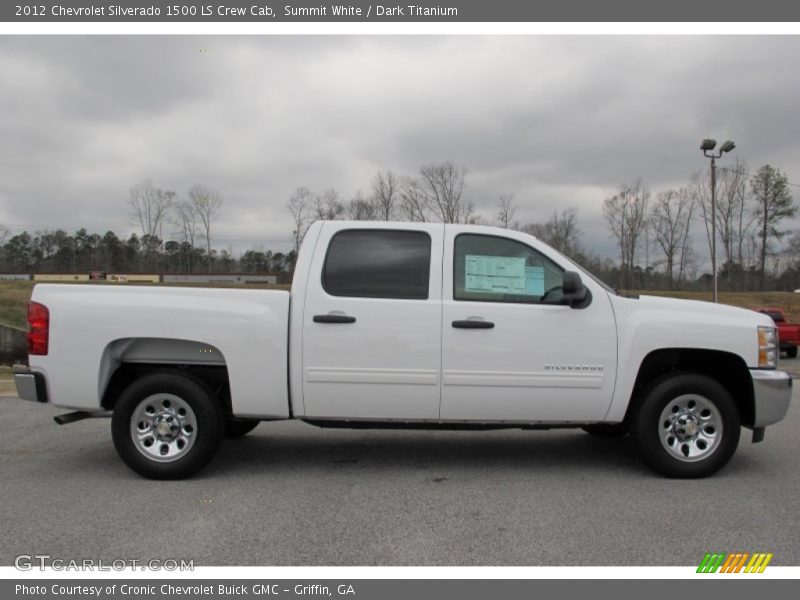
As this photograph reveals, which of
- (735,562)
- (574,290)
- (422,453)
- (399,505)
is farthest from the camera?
(422,453)

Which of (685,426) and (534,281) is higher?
(534,281)

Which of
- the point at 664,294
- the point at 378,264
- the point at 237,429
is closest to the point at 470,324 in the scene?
the point at 378,264

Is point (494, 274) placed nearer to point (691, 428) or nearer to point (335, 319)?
point (335, 319)

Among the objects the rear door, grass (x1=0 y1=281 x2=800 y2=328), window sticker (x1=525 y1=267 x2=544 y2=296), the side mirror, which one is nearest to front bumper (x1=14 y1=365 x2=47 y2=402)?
the rear door

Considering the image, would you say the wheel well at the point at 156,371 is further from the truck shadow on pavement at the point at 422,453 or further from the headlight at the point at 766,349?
the headlight at the point at 766,349

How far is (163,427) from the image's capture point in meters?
4.84

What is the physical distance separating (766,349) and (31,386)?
585 centimetres

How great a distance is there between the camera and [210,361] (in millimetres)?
4984

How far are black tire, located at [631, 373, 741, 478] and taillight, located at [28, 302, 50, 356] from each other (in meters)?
4.73

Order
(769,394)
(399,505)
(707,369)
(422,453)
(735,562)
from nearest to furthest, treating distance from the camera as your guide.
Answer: (735,562) → (399,505) → (769,394) → (707,369) → (422,453)

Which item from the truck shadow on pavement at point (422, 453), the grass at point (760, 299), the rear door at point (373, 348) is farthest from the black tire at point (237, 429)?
the grass at point (760, 299)

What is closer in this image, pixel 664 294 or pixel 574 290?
pixel 574 290

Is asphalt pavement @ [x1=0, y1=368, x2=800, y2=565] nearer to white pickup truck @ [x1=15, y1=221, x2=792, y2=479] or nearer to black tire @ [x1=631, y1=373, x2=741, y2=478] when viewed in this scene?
black tire @ [x1=631, y1=373, x2=741, y2=478]

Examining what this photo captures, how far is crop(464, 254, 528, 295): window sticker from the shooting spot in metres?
4.87
